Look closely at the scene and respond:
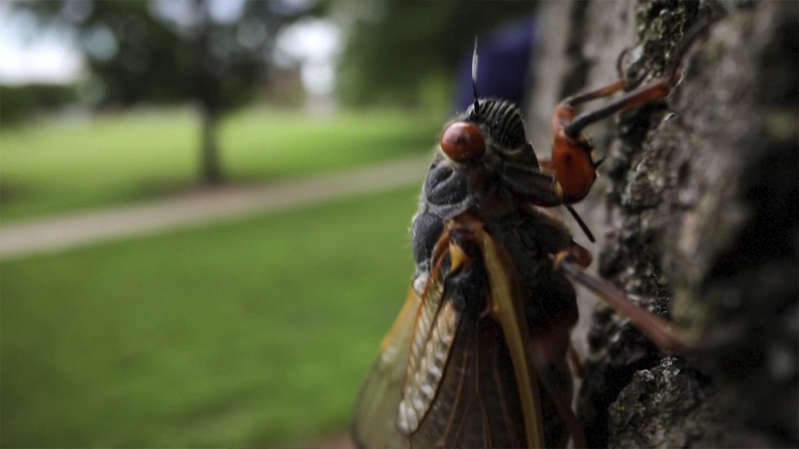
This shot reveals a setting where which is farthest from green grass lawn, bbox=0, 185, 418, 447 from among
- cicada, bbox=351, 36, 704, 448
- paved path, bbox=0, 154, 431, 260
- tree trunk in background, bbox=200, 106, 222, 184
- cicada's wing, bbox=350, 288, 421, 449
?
tree trunk in background, bbox=200, 106, 222, 184

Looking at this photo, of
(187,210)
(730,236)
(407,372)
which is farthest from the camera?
(187,210)

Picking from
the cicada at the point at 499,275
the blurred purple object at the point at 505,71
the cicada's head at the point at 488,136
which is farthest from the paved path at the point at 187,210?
the cicada's head at the point at 488,136

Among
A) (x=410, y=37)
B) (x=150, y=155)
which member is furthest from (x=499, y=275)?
(x=150, y=155)

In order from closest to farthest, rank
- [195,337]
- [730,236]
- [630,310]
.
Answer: [730,236] → [630,310] → [195,337]

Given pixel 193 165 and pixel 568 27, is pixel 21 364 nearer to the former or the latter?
pixel 568 27

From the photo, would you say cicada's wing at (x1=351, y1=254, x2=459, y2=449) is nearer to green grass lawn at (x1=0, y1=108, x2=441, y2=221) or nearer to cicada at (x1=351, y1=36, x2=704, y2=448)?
cicada at (x1=351, y1=36, x2=704, y2=448)

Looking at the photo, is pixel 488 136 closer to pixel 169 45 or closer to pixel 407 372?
pixel 407 372
